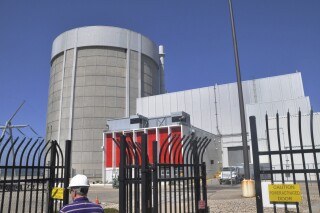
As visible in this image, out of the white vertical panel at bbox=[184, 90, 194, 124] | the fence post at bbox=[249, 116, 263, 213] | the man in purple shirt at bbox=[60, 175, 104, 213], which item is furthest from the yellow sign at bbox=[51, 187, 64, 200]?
the white vertical panel at bbox=[184, 90, 194, 124]

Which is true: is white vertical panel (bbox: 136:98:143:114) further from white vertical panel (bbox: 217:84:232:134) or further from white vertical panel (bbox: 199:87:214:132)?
white vertical panel (bbox: 217:84:232:134)

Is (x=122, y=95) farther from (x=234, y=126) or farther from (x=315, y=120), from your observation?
(x=315, y=120)

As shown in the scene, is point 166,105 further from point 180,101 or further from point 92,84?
point 92,84

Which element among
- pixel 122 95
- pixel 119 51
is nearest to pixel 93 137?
pixel 122 95

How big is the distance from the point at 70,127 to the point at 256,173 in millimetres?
53569

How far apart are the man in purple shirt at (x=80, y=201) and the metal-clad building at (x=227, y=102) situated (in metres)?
47.2

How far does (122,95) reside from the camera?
5853 cm

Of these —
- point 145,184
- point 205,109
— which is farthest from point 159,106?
point 145,184

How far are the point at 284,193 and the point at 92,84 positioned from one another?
55.3m

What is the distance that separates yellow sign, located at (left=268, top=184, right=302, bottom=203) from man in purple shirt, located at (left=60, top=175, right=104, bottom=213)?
2.43 meters

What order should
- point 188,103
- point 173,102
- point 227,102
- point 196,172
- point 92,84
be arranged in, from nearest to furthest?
point 196,172, point 227,102, point 188,103, point 92,84, point 173,102

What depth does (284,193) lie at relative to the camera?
4.25 m

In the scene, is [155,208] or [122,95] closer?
[155,208]

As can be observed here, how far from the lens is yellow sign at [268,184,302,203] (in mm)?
4160
